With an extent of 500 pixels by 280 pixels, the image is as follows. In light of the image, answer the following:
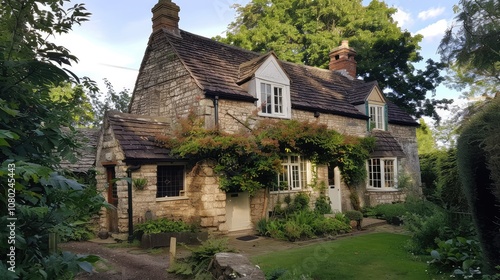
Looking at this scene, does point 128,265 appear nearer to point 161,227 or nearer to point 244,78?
point 161,227

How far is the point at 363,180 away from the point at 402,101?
1312 cm

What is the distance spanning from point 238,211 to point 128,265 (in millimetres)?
5690

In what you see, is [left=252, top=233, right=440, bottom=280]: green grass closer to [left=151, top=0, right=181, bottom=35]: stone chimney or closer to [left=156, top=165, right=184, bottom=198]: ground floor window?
[left=156, top=165, right=184, bottom=198]: ground floor window

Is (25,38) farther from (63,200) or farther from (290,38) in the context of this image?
(290,38)

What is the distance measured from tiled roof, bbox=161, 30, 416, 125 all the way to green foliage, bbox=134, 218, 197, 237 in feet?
15.7

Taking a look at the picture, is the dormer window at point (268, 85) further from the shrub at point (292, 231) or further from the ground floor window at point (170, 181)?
the shrub at point (292, 231)

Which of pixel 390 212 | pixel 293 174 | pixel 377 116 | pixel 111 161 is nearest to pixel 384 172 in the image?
pixel 390 212

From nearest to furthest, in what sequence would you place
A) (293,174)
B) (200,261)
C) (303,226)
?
Answer: (200,261), (303,226), (293,174)

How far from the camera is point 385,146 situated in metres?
18.1

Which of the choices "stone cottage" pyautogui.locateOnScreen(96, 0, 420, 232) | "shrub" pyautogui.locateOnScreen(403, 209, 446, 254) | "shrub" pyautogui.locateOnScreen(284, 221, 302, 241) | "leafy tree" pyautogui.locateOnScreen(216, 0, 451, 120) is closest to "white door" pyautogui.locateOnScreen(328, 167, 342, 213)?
"stone cottage" pyautogui.locateOnScreen(96, 0, 420, 232)

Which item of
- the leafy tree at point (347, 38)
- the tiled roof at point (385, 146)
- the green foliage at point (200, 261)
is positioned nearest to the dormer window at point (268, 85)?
the tiled roof at point (385, 146)

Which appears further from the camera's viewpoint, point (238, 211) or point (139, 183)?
point (238, 211)

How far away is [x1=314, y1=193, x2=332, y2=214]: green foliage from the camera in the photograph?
49.0 feet

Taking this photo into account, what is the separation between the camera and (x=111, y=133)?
11953 mm
